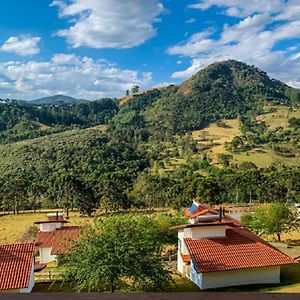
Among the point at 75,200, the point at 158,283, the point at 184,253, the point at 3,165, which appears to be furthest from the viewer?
the point at 3,165

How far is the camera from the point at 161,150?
338 ft

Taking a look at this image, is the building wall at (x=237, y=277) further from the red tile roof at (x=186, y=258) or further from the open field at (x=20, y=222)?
the open field at (x=20, y=222)

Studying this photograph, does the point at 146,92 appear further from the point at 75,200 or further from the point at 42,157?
the point at 75,200

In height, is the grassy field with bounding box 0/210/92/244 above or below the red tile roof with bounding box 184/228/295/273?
below

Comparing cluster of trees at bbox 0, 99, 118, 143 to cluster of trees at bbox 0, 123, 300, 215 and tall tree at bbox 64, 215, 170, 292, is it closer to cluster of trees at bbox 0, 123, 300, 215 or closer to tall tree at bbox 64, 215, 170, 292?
cluster of trees at bbox 0, 123, 300, 215

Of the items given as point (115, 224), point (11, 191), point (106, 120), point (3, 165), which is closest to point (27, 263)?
point (115, 224)

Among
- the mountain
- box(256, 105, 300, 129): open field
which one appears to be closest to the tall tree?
the mountain

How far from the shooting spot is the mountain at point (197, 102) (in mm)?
138513

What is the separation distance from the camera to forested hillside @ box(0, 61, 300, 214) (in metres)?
53.0

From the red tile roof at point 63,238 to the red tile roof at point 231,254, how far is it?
7.75 meters

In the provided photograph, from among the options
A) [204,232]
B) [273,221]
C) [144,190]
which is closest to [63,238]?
[204,232]

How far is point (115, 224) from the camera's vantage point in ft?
62.7

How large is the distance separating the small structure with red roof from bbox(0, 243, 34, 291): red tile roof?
4.33 meters

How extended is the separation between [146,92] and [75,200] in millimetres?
153527
